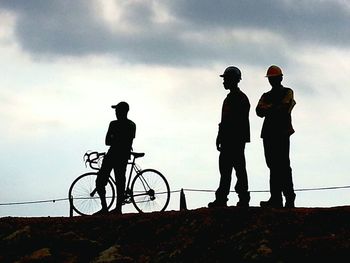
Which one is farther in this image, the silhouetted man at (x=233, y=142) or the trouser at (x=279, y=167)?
the silhouetted man at (x=233, y=142)

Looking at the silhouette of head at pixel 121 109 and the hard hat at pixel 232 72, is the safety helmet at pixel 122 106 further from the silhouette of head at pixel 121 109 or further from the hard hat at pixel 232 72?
the hard hat at pixel 232 72

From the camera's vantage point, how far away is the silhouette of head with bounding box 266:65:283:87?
1541cm

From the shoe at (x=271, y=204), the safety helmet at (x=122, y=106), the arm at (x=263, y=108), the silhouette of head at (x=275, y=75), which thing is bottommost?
the shoe at (x=271, y=204)

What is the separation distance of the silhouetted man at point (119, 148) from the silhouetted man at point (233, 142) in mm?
3029

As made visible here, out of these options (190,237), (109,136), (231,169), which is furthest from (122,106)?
(190,237)

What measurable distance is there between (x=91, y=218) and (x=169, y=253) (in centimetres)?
318

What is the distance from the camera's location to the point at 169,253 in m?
14.4

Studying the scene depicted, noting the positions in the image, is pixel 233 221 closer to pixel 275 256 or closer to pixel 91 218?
pixel 275 256

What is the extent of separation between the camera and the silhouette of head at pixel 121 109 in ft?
59.7

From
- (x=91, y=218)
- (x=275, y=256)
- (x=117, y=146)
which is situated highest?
(x=117, y=146)

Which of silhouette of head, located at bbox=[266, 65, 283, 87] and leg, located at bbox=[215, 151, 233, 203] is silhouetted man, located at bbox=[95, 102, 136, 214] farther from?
silhouette of head, located at bbox=[266, 65, 283, 87]

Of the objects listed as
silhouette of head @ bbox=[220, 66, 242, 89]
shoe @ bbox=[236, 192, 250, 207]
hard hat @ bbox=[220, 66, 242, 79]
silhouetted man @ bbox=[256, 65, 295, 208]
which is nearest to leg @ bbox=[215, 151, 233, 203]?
shoe @ bbox=[236, 192, 250, 207]

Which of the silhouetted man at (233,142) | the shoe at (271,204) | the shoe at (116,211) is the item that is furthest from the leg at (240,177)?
the shoe at (116,211)

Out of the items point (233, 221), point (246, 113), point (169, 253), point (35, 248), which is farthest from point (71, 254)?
point (246, 113)
